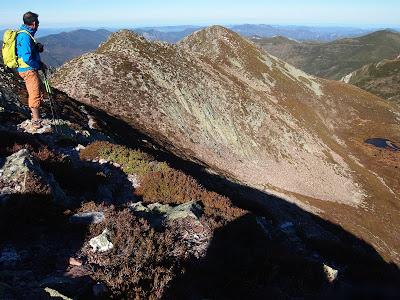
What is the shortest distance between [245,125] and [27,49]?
45.9 metres

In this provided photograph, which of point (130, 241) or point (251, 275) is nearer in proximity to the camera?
point (130, 241)

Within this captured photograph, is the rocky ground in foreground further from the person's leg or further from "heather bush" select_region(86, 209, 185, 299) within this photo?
the person's leg

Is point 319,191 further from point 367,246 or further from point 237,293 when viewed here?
point 237,293

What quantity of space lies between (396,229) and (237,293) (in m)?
45.1

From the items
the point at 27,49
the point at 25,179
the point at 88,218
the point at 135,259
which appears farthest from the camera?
the point at 27,49

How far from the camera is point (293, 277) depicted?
11.9 m

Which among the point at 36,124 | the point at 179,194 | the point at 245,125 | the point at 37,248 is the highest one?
the point at 36,124

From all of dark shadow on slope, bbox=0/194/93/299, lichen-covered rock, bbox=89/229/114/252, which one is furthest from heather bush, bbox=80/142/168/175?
lichen-covered rock, bbox=89/229/114/252

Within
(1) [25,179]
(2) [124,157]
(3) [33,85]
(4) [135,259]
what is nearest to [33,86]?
(3) [33,85]

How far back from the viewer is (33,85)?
664 inches

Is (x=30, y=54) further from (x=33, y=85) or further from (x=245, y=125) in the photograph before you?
(x=245, y=125)

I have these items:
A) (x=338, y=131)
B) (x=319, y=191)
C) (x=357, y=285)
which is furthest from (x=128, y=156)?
(x=338, y=131)

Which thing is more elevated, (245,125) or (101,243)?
(101,243)

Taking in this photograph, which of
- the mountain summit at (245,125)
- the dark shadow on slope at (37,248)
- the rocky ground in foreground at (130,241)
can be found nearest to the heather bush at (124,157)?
the rocky ground in foreground at (130,241)
